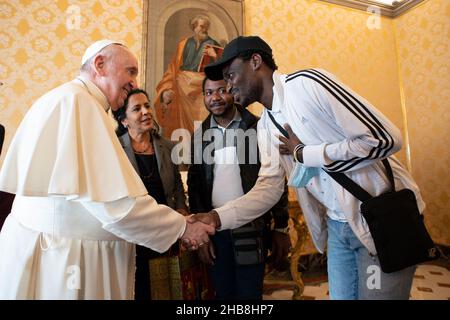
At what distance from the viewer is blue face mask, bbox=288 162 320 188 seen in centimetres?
140

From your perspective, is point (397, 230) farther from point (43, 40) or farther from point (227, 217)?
point (43, 40)

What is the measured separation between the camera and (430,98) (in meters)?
4.93

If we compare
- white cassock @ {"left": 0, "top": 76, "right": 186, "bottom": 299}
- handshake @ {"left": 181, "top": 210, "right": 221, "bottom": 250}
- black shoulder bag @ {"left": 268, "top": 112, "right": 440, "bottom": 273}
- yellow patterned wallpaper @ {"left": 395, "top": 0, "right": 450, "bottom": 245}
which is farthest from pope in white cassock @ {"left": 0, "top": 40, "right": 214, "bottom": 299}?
yellow patterned wallpaper @ {"left": 395, "top": 0, "right": 450, "bottom": 245}

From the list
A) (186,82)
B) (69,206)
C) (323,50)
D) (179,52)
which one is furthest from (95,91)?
(323,50)

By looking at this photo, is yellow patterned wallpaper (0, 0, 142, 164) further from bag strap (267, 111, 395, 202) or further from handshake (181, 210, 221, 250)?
bag strap (267, 111, 395, 202)

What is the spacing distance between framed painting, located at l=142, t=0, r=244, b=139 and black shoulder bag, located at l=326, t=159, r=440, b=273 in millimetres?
2905

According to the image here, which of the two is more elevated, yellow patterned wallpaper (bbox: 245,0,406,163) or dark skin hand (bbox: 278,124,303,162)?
yellow patterned wallpaper (bbox: 245,0,406,163)

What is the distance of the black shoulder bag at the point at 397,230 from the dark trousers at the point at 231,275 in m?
0.86

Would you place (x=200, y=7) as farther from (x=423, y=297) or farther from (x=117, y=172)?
(x=423, y=297)

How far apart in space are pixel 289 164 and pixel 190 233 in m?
0.65

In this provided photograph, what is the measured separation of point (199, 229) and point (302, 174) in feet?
2.13

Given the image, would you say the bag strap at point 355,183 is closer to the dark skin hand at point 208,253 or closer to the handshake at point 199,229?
the handshake at point 199,229

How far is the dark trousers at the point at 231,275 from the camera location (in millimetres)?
1854
